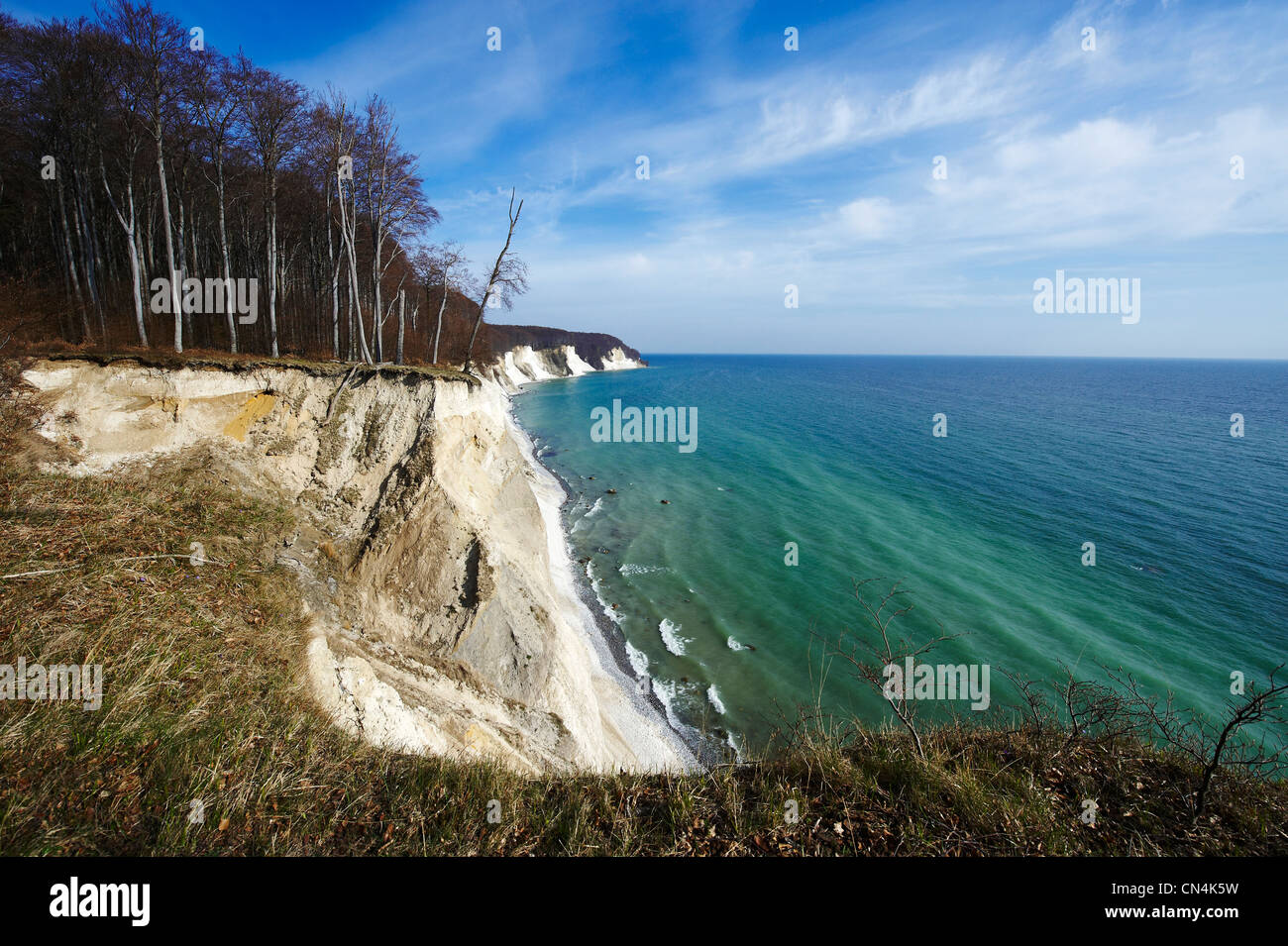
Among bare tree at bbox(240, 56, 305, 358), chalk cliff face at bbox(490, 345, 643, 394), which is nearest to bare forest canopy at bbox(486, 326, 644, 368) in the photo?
chalk cliff face at bbox(490, 345, 643, 394)

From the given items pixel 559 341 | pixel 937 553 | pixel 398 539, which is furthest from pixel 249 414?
pixel 559 341

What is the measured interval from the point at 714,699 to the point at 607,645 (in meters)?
4.32

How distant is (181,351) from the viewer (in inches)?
523

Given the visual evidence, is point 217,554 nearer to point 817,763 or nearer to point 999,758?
point 817,763

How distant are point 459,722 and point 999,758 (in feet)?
30.4

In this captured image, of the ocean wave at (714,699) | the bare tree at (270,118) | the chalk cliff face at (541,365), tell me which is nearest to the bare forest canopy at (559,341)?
the chalk cliff face at (541,365)

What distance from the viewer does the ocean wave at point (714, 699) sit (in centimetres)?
1448

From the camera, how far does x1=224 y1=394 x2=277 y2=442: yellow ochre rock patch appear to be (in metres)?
13.0

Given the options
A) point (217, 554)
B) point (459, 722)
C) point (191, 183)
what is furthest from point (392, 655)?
point (191, 183)

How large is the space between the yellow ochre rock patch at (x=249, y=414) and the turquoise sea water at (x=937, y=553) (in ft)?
43.5

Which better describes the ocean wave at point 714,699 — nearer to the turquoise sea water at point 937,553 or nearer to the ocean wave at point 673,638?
the turquoise sea water at point 937,553

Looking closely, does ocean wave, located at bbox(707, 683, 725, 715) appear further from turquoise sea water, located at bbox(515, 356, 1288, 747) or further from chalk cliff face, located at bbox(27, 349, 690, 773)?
chalk cliff face, located at bbox(27, 349, 690, 773)

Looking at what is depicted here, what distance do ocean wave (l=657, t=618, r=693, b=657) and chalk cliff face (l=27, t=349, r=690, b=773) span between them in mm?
2426

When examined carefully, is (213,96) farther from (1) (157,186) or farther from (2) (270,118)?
(1) (157,186)
